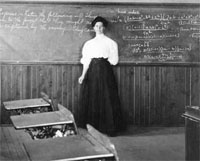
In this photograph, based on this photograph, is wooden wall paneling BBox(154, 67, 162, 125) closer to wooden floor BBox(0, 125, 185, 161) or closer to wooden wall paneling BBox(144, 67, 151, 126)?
wooden wall paneling BBox(144, 67, 151, 126)

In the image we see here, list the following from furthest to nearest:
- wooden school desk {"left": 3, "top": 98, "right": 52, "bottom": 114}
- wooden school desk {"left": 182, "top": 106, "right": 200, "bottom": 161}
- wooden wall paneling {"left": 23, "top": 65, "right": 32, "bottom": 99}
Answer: wooden wall paneling {"left": 23, "top": 65, "right": 32, "bottom": 99}
wooden school desk {"left": 3, "top": 98, "right": 52, "bottom": 114}
wooden school desk {"left": 182, "top": 106, "right": 200, "bottom": 161}

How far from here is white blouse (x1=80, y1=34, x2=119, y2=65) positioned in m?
6.00

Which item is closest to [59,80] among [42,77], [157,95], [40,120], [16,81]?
[42,77]

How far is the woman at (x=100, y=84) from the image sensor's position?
5914 millimetres

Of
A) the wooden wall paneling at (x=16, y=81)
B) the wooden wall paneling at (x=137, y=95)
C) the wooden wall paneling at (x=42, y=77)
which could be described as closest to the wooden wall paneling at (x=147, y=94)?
the wooden wall paneling at (x=137, y=95)

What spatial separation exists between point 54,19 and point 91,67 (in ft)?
3.14

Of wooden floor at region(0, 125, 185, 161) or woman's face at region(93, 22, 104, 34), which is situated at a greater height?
woman's face at region(93, 22, 104, 34)

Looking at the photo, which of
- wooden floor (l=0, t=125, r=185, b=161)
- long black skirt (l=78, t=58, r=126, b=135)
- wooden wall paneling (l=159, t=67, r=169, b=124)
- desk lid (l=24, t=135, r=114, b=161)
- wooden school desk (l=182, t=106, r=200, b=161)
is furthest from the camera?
wooden wall paneling (l=159, t=67, r=169, b=124)

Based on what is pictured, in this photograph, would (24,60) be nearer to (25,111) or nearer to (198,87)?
(25,111)

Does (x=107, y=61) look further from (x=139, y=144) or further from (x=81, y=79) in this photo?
(x=139, y=144)

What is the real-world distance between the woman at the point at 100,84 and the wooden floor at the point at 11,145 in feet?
3.69

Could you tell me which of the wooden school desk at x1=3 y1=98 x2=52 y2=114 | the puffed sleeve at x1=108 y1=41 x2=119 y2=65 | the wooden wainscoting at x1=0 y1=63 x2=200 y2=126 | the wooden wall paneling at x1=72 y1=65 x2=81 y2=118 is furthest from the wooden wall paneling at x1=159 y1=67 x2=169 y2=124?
the wooden school desk at x1=3 y1=98 x2=52 y2=114

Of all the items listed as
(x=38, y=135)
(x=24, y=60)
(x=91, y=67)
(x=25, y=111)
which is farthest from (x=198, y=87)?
(x=38, y=135)

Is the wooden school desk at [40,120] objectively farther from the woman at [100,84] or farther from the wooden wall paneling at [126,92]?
the wooden wall paneling at [126,92]
